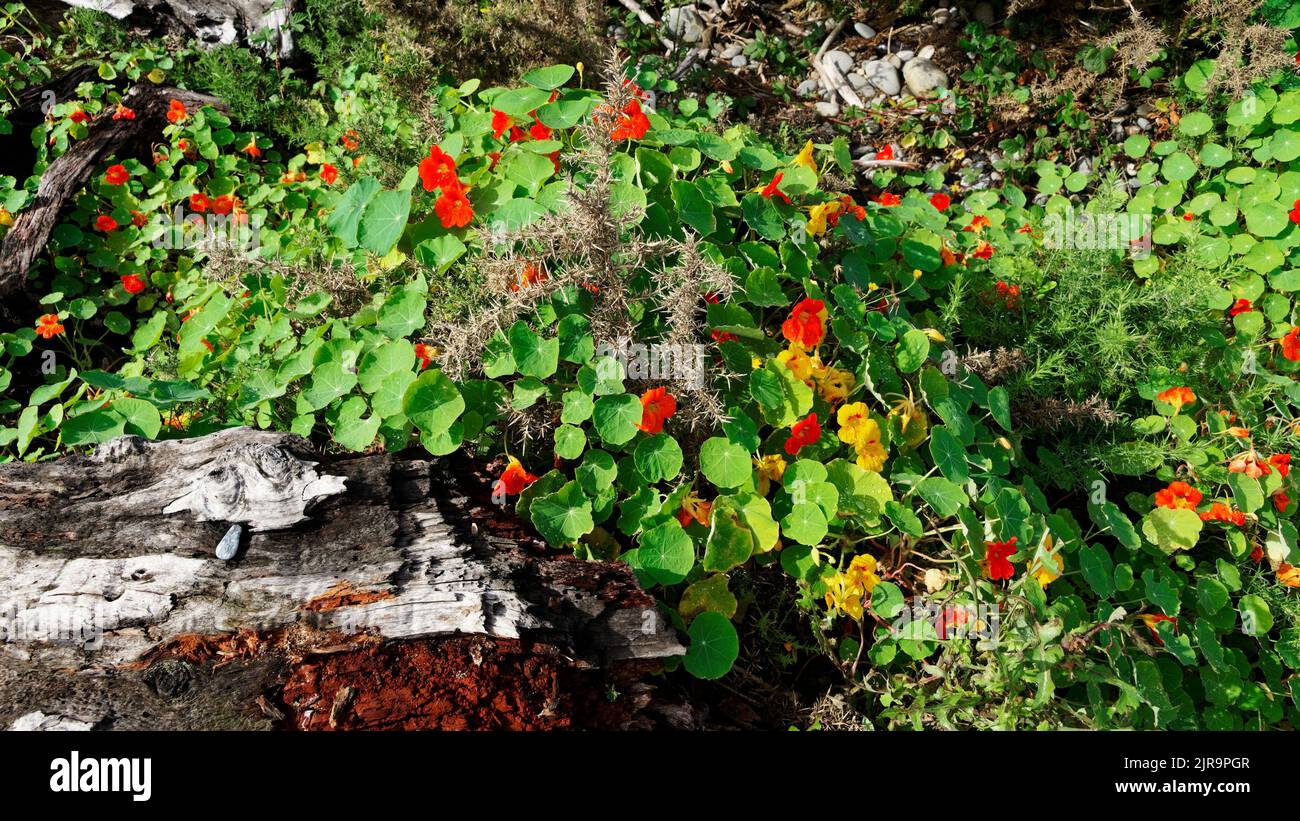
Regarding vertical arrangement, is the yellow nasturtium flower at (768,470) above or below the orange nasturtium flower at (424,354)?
below

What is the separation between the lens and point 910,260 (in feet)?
10.3

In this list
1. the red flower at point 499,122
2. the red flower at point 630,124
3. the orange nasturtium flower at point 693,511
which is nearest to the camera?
the orange nasturtium flower at point 693,511

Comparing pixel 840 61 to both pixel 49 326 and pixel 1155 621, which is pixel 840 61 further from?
pixel 49 326

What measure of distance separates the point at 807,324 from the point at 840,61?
279 centimetres

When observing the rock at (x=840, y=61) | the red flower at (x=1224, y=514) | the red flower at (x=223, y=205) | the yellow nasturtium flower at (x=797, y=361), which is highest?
the rock at (x=840, y=61)

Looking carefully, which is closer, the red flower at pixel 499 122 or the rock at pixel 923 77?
the red flower at pixel 499 122

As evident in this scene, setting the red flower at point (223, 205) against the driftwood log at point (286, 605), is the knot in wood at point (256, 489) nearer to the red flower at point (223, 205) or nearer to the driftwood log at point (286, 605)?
the driftwood log at point (286, 605)

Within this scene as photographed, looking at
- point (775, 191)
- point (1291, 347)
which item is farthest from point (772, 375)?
point (1291, 347)

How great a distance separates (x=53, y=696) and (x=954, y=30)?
498 centimetres

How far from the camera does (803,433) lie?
7.95 ft

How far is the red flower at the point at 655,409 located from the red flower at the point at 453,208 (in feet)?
2.61

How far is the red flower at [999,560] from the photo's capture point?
2197 mm

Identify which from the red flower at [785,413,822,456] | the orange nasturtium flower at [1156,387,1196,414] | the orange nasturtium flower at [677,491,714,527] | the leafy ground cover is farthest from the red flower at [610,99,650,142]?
the orange nasturtium flower at [1156,387,1196,414]

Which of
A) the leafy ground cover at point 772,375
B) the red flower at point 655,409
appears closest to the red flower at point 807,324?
the leafy ground cover at point 772,375
